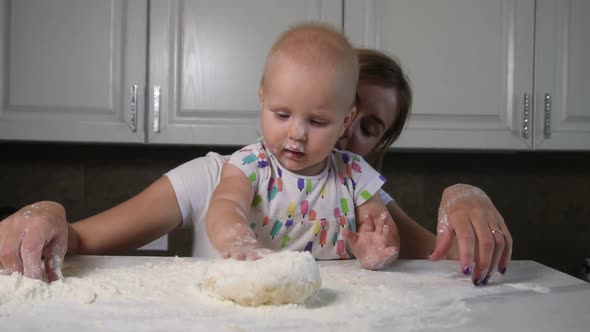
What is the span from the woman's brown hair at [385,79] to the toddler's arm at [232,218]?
403 mm

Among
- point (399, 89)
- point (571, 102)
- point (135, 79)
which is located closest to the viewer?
point (399, 89)

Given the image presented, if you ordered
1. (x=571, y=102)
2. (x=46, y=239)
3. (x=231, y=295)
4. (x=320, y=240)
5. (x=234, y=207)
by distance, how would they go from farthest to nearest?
(x=571, y=102) < (x=320, y=240) < (x=234, y=207) < (x=46, y=239) < (x=231, y=295)

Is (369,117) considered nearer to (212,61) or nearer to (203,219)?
(203,219)

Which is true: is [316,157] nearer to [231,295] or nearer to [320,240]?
[320,240]

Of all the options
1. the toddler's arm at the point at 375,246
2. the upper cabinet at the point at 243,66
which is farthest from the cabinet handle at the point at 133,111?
the toddler's arm at the point at 375,246

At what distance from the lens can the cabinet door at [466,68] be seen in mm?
1776

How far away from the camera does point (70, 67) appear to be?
5.62 feet

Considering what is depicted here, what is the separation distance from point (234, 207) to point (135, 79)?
1.06m

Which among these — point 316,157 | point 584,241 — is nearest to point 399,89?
point 316,157

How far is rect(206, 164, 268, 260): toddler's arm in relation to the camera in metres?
0.63

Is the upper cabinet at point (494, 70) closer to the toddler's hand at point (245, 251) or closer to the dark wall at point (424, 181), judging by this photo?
the dark wall at point (424, 181)

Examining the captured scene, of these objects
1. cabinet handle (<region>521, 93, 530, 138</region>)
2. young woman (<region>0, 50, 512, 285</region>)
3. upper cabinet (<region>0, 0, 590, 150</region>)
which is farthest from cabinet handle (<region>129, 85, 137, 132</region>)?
cabinet handle (<region>521, 93, 530, 138</region>)

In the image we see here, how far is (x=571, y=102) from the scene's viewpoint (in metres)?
1.83

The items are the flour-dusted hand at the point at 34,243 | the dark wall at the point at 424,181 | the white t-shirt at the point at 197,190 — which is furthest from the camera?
the dark wall at the point at 424,181
